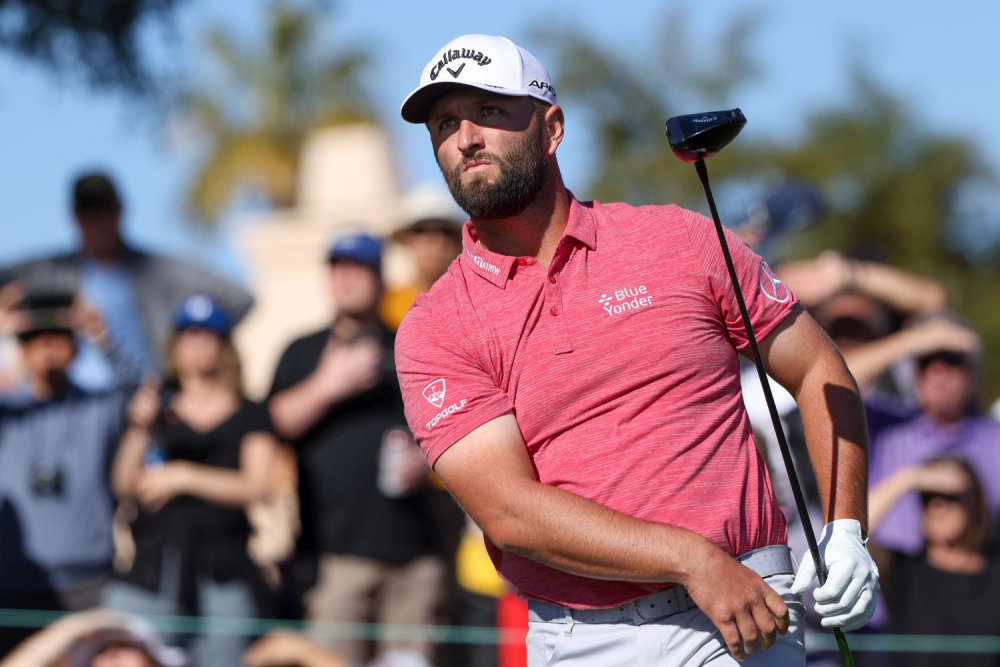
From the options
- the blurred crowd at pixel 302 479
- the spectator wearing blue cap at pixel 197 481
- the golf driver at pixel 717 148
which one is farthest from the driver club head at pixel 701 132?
the spectator wearing blue cap at pixel 197 481

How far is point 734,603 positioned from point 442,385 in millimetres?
884

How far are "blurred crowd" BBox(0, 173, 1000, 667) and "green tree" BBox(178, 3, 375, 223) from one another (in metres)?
27.2

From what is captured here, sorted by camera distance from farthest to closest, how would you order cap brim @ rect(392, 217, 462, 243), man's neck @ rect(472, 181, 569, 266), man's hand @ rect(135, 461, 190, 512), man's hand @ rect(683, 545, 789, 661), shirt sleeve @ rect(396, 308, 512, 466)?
cap brim @ rect(392, 217, 462, 243) → man's hand @ rect(135, 461, 190, 512) → man's neck @ rect(472, 181, 569, 266) → shirt sleeve @ rect(396, 308, 512, 466) → man's hand @ rect(683, 545, 789, 661)

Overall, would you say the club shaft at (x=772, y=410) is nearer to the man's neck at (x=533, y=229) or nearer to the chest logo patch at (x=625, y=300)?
the chest logo patch at (x=625, y=300)

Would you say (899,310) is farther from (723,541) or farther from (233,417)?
(723,541)

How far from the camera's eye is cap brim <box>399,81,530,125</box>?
3689 mm

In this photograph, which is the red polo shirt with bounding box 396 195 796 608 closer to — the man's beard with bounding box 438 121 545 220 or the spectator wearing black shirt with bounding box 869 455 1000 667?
the man's beard with bounding box 438 121 545 220

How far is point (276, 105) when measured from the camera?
119 ft

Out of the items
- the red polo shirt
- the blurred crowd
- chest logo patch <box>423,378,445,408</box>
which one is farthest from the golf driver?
the blurred crowd

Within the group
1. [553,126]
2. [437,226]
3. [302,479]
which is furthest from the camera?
[437,226]

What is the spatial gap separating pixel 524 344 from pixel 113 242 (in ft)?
15.8

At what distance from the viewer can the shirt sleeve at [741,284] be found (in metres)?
3.67

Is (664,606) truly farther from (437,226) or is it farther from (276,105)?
(276,105)

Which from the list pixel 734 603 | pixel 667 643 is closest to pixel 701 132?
pixel 734 603
